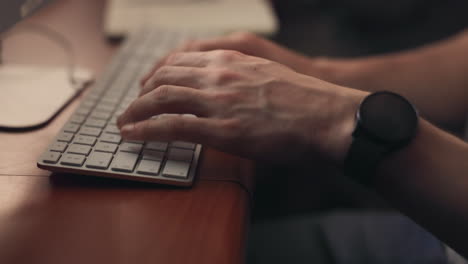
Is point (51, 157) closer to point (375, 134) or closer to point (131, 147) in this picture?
point (131, 147)

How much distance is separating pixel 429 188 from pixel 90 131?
367mm

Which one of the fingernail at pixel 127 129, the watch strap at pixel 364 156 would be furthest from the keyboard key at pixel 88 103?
the watch strap at pixel 364 156

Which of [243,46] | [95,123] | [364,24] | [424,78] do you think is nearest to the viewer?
[95,123]

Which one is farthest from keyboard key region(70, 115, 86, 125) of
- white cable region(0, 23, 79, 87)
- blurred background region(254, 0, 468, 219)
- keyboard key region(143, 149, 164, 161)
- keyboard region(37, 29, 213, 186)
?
blurred background region(254, 0, 468, 219)

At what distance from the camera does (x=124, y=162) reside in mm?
A: 465

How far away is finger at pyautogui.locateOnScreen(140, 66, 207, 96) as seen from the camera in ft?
1.70

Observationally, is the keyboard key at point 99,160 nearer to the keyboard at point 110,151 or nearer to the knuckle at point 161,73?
the keyboard at point 110,151

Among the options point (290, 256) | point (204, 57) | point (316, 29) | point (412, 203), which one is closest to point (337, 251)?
point (290, 256)

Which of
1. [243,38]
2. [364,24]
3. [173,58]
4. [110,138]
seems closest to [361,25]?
[364,24]

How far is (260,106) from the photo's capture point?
1.62 feet

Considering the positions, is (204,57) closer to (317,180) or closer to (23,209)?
(23,209)

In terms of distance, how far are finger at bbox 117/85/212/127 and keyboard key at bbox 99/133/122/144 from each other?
1.1 inches

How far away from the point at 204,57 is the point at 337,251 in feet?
1.21

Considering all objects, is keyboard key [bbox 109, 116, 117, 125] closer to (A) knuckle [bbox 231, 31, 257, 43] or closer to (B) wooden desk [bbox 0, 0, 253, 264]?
(B) wooden desk [bbox 0, 0, 253, 264]
